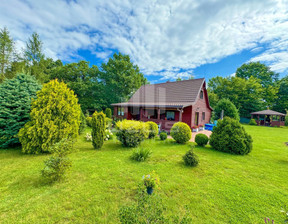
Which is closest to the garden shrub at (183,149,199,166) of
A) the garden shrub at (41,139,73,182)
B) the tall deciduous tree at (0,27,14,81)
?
the garden shrub at (41,139,73,182)

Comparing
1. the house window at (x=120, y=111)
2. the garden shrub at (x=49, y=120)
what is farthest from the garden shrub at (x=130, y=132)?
the house window at (x=120, y=111)

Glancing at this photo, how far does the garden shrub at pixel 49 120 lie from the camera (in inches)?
188

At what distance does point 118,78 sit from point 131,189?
2176 cm

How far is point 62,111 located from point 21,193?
3.34 metres

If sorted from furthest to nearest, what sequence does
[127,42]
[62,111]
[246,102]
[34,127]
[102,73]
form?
1. [246,102]
2. [102,73]
3. [127,42]
4. [62,111]
5. [34,127]

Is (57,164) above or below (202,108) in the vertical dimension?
below

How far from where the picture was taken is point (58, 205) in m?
2.44

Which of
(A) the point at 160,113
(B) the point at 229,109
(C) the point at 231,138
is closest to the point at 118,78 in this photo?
(A) the point at 160,113

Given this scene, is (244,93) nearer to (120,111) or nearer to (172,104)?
(172,104)

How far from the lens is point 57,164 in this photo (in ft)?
10.1

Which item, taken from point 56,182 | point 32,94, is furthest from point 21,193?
point 32,94

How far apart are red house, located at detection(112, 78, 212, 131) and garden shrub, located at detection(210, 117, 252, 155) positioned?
4.01m

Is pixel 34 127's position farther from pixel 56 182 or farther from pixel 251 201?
pixel 251 201

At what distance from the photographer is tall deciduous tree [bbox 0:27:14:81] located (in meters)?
10.7
